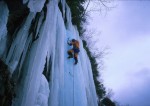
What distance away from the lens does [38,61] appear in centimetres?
379

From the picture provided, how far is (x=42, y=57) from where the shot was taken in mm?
3895

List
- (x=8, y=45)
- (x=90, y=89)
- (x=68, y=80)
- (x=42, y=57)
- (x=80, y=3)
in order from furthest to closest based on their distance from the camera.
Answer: (x=80, y=3) → (x=90, y=89) → (x=68, y=80) → (x=8, y=45) → (x=42, y=57)

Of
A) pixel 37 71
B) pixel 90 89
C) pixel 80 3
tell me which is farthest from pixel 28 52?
pixel 80 3

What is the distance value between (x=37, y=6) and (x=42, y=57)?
3.89 feet

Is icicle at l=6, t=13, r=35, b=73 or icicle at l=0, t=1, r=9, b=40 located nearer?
icicle at l=0, t=1, r=9, b=40

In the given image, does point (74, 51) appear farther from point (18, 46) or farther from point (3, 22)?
point (3, 22)

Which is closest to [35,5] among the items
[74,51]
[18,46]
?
[18,46]

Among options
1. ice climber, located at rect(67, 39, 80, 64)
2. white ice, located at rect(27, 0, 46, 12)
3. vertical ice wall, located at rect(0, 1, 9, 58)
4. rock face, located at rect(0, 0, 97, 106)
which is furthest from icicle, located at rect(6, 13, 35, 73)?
ice climber, located at rect(67, 39, 80, 64)

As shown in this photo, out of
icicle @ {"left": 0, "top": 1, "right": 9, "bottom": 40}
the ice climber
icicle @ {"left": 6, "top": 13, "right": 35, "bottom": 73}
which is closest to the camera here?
icicle @ {"left": 0, "top": 1, "right": 9, "bottom": 40}

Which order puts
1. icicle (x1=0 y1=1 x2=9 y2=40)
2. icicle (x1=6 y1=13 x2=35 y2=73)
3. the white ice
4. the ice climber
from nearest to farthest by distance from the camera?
icicle (x1=0 y1=1 x2=9 y2=40)
icicle (x1=6 y1=13 x2=35 y2=73)
the white ice
the ice climber

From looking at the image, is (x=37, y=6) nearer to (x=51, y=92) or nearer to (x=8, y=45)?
(x=8, y=45)

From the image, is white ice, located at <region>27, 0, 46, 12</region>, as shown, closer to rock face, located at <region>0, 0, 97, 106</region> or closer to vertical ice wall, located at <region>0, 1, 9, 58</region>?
rock face, located at <region>0, 0, 97, 106</region>

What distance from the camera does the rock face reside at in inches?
138

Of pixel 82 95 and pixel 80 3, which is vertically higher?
pixel 80 3
